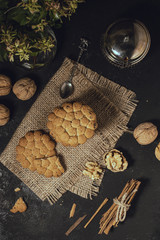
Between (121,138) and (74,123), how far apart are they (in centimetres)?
33

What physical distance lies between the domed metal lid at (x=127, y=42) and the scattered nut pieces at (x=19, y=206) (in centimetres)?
93

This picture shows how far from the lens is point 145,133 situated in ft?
4.53

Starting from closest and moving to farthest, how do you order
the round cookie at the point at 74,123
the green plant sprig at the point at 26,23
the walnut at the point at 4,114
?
the green plant sprig at the point at 26,23 < the round cookie at the point at 74,123 < the walnut at the point at 4,114

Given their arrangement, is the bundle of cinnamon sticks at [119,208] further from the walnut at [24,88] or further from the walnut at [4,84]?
the walnut at [4,84]

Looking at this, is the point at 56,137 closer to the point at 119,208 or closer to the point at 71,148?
the point at 71,148

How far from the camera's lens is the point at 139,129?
4.59 ft

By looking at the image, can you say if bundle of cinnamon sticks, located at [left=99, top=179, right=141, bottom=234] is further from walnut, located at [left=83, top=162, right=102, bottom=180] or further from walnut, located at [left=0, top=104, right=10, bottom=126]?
walnut, located at [left=0, top=104, right=10, bottom=126]

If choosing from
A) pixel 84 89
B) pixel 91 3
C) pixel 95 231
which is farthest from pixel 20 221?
pixel 91 3

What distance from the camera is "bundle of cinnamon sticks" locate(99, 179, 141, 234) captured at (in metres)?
1.42

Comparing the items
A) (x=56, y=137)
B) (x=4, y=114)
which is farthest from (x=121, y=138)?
(x=4, y=114)

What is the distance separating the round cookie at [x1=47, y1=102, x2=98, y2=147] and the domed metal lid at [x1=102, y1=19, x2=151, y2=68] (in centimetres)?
32

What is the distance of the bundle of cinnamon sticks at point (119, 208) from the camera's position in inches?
56.0

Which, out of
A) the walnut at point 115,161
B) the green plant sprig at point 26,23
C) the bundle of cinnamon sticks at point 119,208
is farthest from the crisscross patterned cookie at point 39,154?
the green plant sprig at point 26,23

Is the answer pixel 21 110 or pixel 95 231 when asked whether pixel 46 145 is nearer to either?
pixel 21 110
